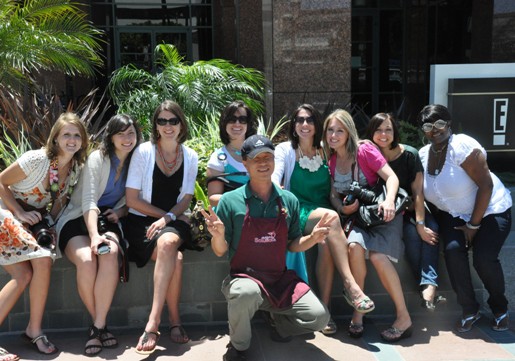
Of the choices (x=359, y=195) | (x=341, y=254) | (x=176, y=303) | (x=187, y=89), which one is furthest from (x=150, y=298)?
(x=187, y=89)

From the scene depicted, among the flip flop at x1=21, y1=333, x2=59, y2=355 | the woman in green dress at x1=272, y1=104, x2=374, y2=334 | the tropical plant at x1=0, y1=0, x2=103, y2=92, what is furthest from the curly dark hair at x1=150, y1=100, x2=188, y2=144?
the tropical plant at x1=0, y1=0, x2=103, y2=92

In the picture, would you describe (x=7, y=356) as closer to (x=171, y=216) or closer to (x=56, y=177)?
(x=56, y=177)

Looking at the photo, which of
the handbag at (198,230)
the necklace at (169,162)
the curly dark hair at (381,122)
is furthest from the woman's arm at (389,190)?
the necklace at (169,162)

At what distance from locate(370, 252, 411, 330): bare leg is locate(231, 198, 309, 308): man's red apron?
0.70 metres

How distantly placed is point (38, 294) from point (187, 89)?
351 centimetres

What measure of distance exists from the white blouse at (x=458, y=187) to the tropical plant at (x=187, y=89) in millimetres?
2881

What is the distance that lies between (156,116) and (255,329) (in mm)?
1806

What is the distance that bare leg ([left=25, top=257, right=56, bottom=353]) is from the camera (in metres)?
4.47

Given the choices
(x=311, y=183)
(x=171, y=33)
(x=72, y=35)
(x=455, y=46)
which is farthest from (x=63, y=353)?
(x=455, y=46)

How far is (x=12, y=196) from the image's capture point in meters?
4.61

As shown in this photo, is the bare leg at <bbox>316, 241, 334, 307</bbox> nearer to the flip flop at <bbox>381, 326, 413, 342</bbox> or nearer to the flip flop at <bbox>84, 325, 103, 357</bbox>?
the flip flop at <bbox>381, 326, 413, 342</bbox>

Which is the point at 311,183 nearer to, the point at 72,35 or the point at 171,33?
the point at 72,35

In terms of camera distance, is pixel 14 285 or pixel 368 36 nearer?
pixel 14 285

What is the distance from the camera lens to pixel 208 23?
13.5 meters
